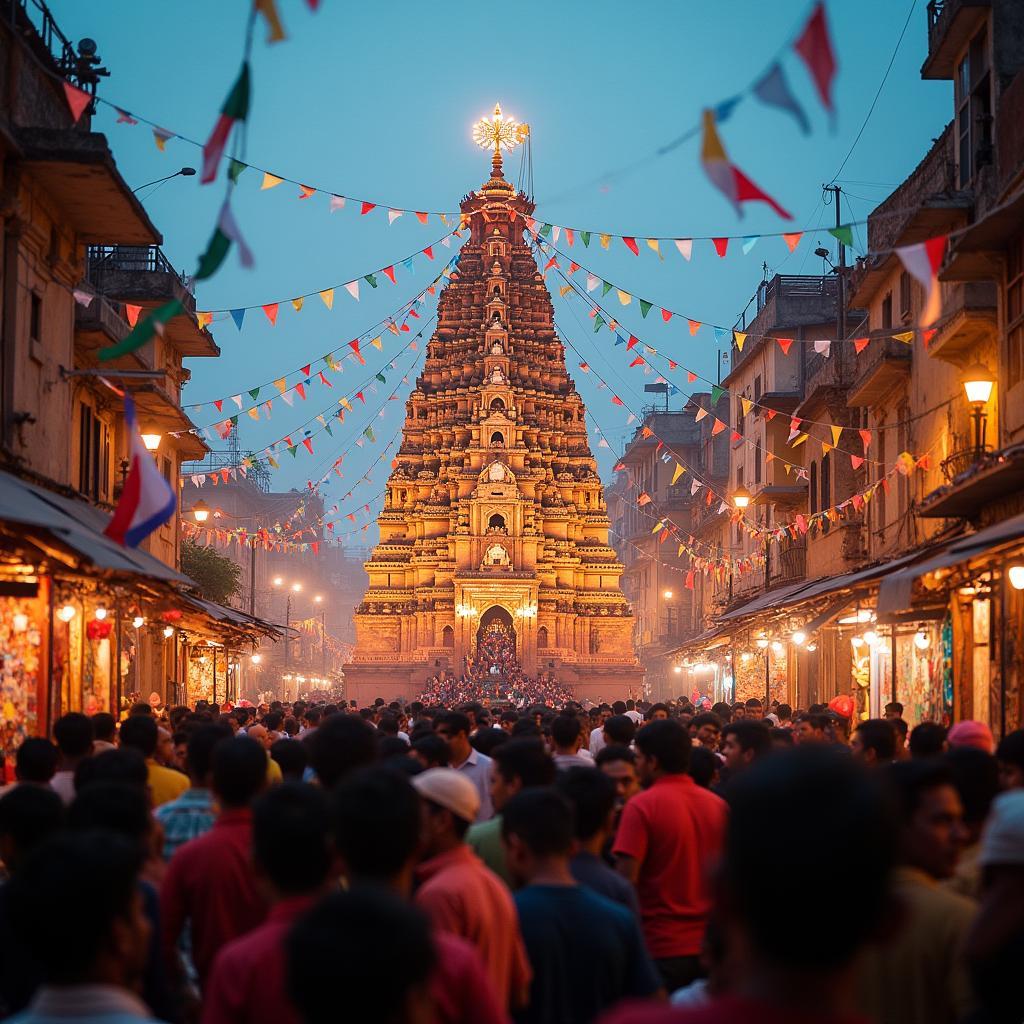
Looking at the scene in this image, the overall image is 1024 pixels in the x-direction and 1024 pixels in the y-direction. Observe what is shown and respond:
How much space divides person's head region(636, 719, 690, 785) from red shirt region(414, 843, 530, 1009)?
112 inches

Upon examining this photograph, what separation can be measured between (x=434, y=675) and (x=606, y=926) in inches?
2272

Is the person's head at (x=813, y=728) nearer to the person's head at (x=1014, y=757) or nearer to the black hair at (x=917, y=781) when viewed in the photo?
the person's head at (x=1014, y=757)

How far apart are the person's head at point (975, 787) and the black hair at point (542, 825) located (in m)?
1.96

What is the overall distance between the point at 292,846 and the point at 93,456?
2205 centimetres

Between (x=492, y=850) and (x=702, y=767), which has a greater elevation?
(x=702, y=767)

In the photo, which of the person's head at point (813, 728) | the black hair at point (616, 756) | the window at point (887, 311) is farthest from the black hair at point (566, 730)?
the window at point (887, 311)

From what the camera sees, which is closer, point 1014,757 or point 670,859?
point 1014,757

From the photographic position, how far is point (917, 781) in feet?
19.1

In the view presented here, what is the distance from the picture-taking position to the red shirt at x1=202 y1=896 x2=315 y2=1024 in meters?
4.17

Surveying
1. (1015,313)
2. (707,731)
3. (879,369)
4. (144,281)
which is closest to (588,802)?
(707,731)

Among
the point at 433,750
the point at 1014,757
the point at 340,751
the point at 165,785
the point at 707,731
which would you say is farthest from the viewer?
the point at 707,731

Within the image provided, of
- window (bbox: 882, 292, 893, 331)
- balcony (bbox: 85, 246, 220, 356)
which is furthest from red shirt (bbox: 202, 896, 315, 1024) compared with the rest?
balcony (bbox: 85, 246, 220, 356)

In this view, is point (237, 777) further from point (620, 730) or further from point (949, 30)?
point (949, 30)

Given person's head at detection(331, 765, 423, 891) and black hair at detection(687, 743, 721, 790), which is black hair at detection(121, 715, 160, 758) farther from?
person's head at detection(331, 765, 423, 891)
